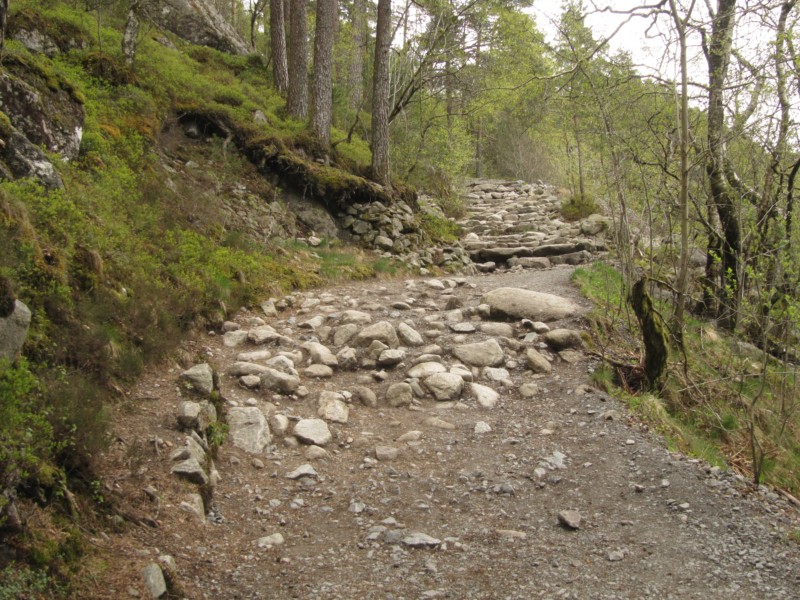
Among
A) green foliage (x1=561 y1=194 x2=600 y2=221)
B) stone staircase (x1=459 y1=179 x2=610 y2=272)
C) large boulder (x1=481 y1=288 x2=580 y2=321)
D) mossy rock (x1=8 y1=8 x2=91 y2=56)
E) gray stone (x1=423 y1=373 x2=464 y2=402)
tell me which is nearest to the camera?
gray stone (x1=423 y1=373 x2=464 y2=402)

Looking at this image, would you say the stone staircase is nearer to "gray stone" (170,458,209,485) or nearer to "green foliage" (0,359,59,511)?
"gray stone" (170,458,209,485)

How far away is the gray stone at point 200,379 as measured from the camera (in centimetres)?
440

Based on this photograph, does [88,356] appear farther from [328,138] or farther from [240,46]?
[240,46]

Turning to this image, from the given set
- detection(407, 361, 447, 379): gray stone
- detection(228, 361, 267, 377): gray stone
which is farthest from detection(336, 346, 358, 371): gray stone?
detection(228, 361, 267, 377): gray stone

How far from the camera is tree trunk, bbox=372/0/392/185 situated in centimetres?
1180

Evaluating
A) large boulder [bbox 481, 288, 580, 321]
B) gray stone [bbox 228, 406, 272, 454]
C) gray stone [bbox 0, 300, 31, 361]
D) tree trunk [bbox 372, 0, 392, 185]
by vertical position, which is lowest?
gray stone [bbox 228, 406, 272, 454]

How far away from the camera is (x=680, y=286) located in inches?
234

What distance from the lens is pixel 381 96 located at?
12.0 meters

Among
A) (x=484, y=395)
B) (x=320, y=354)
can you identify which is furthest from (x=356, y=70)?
(x=484, y=395)

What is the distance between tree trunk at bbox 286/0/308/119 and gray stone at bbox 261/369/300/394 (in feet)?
29.4

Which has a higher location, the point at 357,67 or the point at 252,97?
the point at 357,67

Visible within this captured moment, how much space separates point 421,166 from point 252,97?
17.6 ft

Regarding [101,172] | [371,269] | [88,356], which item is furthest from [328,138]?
[88,356]

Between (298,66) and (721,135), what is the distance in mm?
9273
